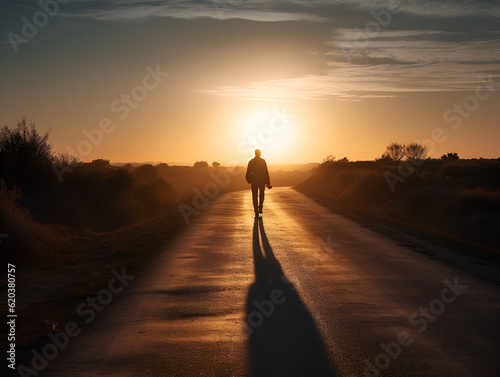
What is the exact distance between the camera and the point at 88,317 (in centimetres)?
761

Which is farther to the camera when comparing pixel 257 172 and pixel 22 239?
pixel 257 172

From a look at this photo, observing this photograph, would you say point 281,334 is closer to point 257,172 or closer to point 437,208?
point 257,172

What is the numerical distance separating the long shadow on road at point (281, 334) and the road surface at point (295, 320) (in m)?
0.01

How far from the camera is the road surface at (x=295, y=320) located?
548 centimetres

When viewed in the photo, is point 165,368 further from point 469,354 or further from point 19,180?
point 19,180

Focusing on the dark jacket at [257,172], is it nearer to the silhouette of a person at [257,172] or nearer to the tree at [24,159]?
the silhouette of a person at [257,172]

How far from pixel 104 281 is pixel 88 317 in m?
2.49

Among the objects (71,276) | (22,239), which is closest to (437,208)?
(22,239)

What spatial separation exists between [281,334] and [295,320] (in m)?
0.64

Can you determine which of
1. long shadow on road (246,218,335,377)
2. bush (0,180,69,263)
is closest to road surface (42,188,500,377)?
long shadow on road (246,218,335,377)

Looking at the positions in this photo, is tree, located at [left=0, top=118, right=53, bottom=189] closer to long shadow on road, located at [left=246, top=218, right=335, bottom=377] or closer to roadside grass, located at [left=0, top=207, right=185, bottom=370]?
roadside grass, located at [left=0, top=207, right=185, bottom=370]

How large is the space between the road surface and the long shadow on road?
0.04ft

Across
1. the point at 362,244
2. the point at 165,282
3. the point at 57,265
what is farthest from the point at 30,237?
the point at 362,244

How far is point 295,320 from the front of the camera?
23.4 feet
